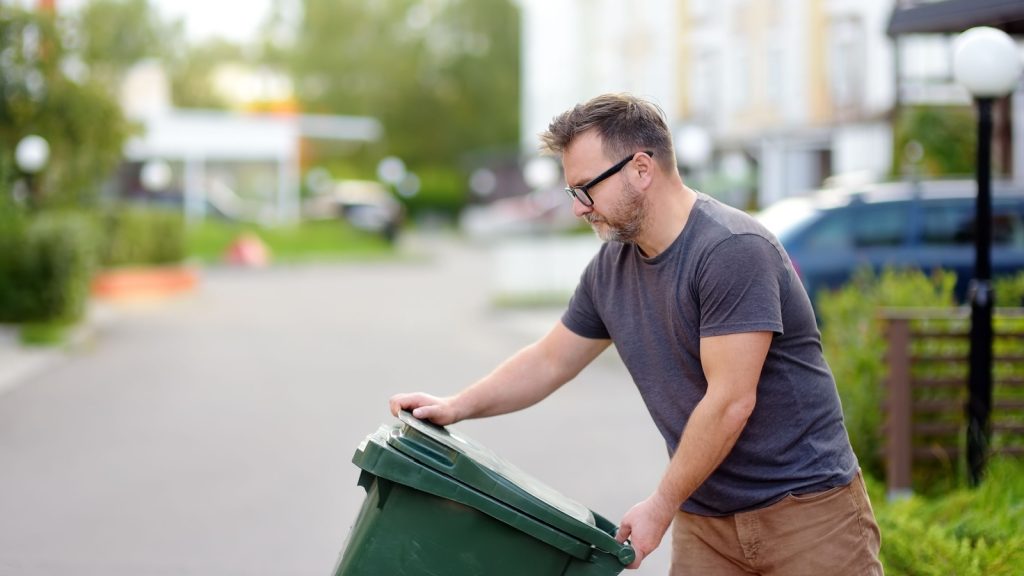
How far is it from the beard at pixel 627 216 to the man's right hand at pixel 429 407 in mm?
640

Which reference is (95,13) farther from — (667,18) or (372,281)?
(667,18)

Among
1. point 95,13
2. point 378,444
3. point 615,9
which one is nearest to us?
point 378,444

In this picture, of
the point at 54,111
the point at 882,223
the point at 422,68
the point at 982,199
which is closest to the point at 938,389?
the point at 982,199

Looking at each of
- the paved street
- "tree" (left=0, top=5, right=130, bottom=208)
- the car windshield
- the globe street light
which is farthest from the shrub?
"tree" (left=0, top=5, right=130, bottom=208)

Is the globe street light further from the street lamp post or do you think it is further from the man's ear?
the man's ear

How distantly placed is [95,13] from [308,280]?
32.7ft

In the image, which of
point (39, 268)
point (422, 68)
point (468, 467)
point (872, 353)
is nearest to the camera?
point (468, 467)

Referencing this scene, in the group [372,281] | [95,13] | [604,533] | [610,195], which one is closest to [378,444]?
[604,533]

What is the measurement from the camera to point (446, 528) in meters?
3.01

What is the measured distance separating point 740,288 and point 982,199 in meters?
3.90

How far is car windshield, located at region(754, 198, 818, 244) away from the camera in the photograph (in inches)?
454

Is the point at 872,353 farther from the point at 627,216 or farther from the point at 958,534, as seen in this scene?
the point at 627,216

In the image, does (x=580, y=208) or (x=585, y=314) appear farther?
(x=585, y=314)

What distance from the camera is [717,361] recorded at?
2.85 meters
